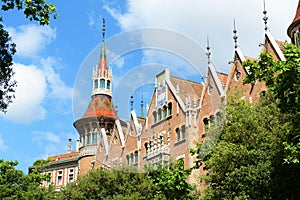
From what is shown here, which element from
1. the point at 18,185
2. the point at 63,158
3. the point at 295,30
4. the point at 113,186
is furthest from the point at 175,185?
the point at 63,158

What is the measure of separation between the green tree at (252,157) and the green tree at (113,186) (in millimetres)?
9156

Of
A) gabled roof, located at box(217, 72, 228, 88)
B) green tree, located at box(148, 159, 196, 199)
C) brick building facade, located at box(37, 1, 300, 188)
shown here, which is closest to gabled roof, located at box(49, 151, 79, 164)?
brick building facade, located at box(37, 1, 300, 188)

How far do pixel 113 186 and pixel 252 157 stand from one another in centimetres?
1447

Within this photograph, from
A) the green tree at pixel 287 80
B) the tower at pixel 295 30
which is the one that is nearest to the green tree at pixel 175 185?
the green tree at pixel 287 80

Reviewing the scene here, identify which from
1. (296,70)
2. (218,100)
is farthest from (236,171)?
(218,100)

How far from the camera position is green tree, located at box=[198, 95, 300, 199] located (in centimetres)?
1941

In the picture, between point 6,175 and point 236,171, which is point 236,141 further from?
point 6,175

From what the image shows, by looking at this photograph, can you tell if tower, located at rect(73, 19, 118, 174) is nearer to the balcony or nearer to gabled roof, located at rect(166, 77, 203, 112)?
the balcony

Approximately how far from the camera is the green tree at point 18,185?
115ft

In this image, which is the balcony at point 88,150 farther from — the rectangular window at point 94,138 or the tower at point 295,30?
the tower at point 295,30

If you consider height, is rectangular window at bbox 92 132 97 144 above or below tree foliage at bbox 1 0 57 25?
above

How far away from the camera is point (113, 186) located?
1297 inches

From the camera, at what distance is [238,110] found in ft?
76.4

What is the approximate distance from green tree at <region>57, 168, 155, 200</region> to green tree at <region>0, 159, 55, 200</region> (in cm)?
199
